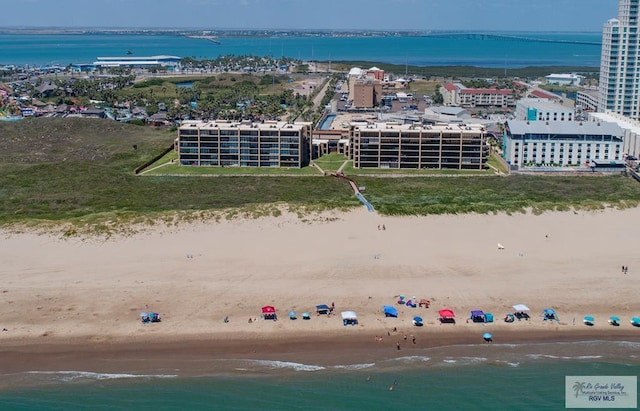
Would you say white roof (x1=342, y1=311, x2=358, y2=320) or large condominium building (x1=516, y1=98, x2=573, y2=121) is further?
large condominium building (x1=516, y1=98, x2=573, y2=121)

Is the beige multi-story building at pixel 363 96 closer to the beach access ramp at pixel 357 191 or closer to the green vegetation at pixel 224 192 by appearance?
the green vegetation at pixel 224 192

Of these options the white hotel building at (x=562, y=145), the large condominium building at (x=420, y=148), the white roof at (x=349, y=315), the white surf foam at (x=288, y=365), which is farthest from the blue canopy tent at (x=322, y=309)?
the white hotel building at (x=562, y=145)

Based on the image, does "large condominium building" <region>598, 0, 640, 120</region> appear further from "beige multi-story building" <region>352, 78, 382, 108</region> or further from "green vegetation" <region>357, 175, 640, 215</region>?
"green vegetation" <region>357, 175, 640, 215</region>

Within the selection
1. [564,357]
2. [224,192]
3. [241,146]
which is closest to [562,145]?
[241,146]

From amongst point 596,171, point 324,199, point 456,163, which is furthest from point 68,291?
point 596,171

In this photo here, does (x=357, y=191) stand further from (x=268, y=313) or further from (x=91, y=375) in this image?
(x=91, y=375)

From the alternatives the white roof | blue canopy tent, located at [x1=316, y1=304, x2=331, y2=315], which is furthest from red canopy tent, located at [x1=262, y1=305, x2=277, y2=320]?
the white roof
